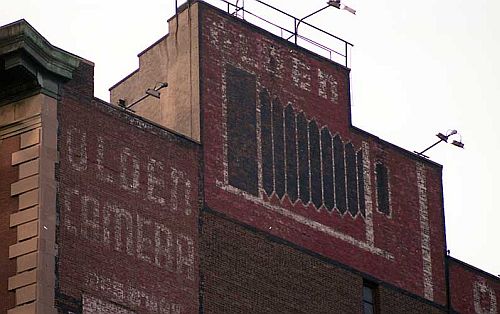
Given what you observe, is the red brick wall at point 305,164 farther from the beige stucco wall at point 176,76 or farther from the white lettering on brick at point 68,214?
the white lettering on brick at point 68,214

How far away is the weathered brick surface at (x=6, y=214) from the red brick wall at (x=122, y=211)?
1162 millimetres

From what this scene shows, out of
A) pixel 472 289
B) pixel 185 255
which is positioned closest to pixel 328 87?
pixel 472 289

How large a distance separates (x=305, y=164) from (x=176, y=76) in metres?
4.44

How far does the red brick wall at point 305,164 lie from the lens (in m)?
56.9

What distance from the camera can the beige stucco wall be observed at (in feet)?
187

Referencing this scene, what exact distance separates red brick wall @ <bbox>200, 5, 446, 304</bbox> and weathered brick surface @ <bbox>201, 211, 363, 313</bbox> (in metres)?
0.46

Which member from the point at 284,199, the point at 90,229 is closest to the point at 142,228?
the point at 90,229

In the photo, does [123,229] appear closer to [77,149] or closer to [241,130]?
[77,149]

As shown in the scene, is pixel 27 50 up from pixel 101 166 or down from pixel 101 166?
up

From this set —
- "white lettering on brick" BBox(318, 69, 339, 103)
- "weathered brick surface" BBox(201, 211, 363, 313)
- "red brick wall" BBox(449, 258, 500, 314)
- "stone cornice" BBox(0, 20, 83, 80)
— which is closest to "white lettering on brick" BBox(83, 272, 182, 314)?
"weathered brick surface" BBox(201, 211, 363, 313)

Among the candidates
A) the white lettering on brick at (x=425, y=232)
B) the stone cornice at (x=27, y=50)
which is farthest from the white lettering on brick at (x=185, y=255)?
the white lettering on brick at (x=425, y=232)

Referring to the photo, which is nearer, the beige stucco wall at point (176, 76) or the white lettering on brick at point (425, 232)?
the beige stucco wall at point (176, 76)

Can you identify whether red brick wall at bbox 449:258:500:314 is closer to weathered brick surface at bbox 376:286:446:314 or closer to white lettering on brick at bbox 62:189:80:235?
weathered brick surface at bbox 376:286:446:314

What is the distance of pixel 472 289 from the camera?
63.2 metres
